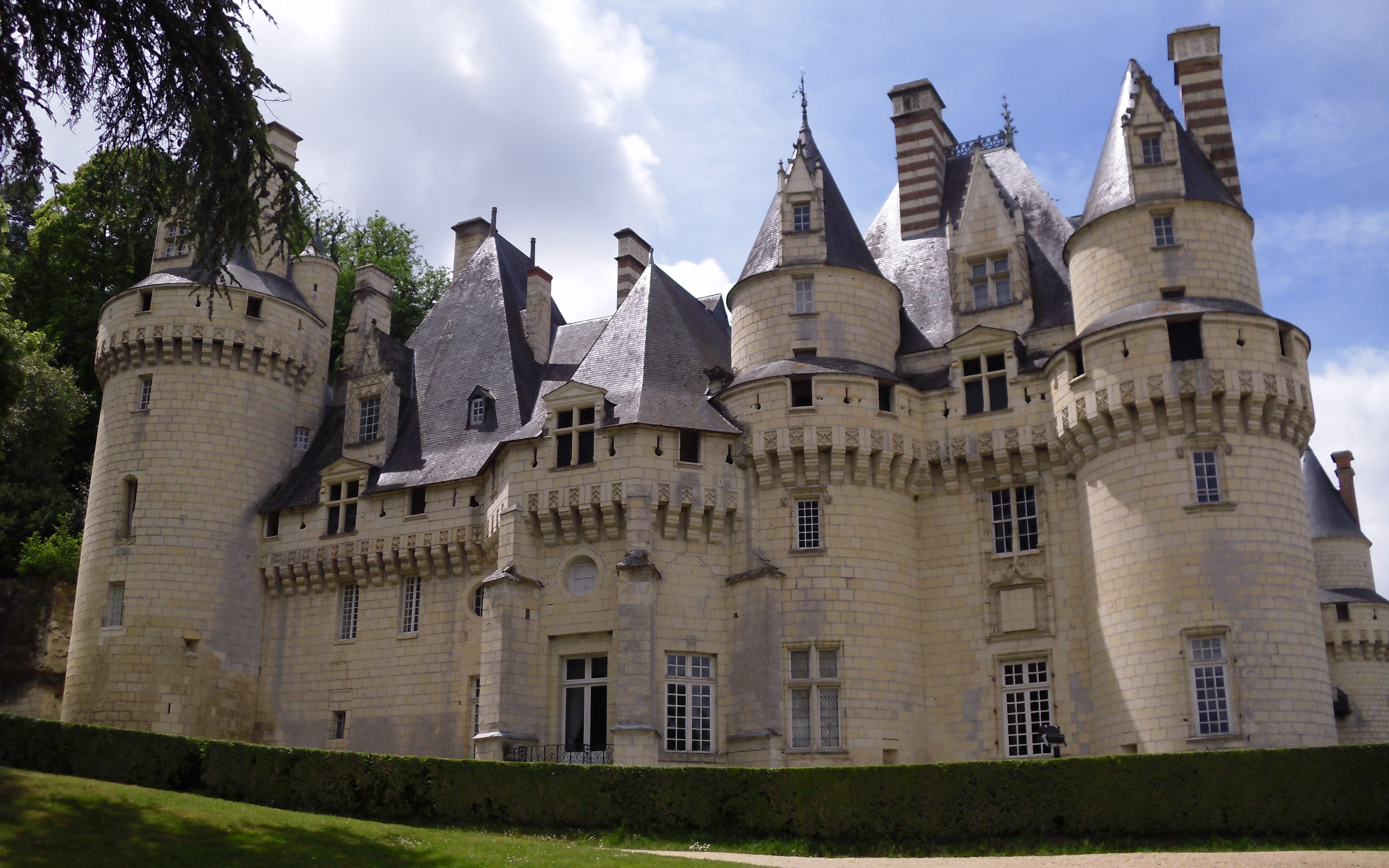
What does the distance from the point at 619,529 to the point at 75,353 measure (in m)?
26.1

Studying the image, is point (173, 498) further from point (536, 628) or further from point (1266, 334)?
point (1266, 334)

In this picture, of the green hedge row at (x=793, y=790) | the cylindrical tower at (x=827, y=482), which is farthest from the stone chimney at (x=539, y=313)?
the green hedge row at (x=793, y=790)

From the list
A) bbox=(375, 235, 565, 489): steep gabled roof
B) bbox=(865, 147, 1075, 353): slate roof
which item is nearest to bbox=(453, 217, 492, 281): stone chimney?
bbox=(375, 235, 565, 489): steep gabled roof

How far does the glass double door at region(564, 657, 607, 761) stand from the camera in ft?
89.5

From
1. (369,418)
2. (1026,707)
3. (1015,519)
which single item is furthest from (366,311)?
(1026,707)

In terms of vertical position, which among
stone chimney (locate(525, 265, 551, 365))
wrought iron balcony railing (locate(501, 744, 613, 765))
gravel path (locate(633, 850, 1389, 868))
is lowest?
gravel path (locate(633, 850, 1389, 868))

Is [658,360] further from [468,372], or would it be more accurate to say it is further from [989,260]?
[989,260]

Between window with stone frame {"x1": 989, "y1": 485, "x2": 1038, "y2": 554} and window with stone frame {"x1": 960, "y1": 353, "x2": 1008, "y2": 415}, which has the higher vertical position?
window with stone frame {"x1": 960, "y1": 353, "x2": 1008, "y2": 415}

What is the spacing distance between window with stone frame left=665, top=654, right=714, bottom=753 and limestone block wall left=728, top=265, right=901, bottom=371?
710 centimetres

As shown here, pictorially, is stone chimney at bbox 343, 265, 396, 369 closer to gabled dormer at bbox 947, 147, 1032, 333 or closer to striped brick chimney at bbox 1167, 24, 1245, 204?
gabled dormer at bbox 947, 147, 1032, 333

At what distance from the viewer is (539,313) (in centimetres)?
3594

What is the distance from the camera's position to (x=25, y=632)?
35.7 meters

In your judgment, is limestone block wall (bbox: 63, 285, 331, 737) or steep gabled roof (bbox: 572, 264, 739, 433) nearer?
steep gabled roof (bbox: 572, 264, 739, 433)

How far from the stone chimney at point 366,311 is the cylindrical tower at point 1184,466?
1919 centimetres
